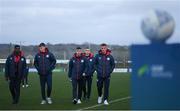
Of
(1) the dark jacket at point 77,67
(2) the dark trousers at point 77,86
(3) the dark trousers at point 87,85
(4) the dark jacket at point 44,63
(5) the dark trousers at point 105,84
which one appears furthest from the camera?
(3) the dark trousers at point 87,85

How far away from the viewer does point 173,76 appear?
6.38 m

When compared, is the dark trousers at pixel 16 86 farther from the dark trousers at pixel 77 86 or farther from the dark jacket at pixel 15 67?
the dark trousers at pixel 77 86

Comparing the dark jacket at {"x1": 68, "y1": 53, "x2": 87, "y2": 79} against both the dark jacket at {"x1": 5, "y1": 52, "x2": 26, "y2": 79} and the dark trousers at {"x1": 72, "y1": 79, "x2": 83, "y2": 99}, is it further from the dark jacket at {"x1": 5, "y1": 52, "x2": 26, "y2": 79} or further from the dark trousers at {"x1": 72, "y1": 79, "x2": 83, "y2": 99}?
the dark jacket at {"x1": 5, "y1": 52, "x2": 26, "y2": 79}

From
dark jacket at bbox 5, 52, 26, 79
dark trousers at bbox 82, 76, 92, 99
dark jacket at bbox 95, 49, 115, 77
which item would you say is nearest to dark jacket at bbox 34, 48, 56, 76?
dark jacket at bbox 5, 52, 26, 79

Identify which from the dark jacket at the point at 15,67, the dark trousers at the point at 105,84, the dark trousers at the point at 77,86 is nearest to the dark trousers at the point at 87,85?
the dark trousers at the point at 77,86

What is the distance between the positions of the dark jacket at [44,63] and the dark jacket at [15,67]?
1.69 feet

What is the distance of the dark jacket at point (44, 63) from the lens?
1430cm

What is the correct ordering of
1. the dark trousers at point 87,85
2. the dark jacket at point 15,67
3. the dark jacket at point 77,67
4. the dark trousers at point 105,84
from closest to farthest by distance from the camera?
the dark trousers at point 105,84, the dark jacket at point 15,67, the dark jacket at point 77,67, the dark trousers at point 87,85

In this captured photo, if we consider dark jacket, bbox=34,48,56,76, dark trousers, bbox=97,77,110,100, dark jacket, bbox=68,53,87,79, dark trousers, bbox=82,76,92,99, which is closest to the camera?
dark trousers, bbox=97,77,110,100

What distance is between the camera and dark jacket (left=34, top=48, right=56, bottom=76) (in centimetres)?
1430

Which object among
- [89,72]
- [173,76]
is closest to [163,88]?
[173,76]

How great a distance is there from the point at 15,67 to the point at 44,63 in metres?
0.97

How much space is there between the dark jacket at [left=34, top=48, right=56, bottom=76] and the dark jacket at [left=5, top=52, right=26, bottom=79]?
51 cm

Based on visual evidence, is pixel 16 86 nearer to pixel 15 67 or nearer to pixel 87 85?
pixel 15 67
